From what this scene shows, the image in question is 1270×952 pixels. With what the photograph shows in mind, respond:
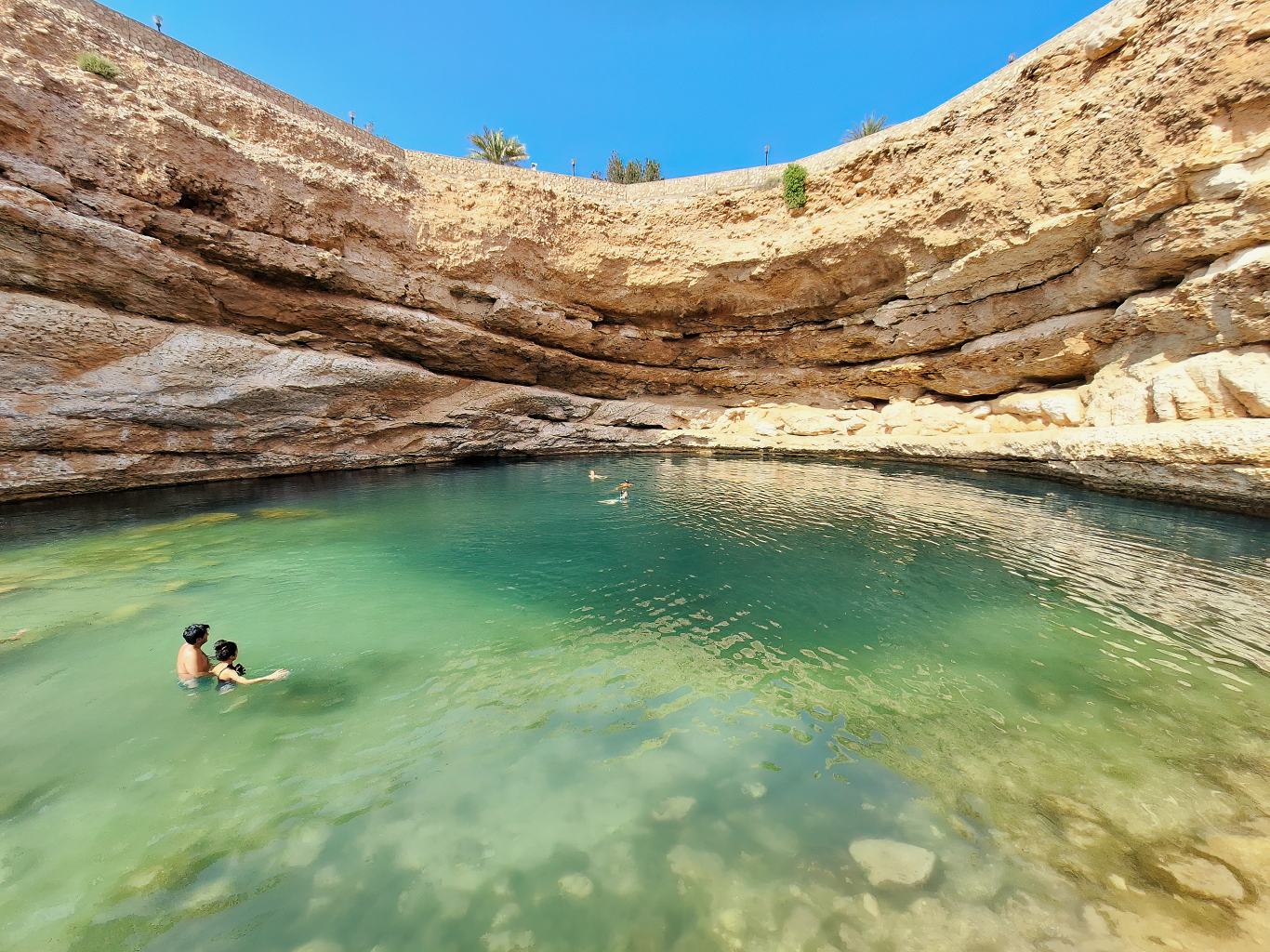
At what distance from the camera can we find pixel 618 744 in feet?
11.5

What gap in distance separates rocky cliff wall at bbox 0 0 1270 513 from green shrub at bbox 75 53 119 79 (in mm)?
213

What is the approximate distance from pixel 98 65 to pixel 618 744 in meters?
20.4

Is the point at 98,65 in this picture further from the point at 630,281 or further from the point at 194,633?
the point at 194,633

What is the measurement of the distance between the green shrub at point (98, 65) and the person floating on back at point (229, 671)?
17534 millimetres

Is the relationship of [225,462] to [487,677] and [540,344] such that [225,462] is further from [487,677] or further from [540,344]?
[487,677]

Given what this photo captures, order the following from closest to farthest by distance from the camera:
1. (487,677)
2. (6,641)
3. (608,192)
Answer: (487,677), (6,641), (608,192)

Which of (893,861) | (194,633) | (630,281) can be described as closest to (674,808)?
(893,861)

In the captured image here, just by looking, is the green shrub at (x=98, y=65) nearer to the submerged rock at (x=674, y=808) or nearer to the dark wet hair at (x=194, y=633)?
the dark wet hair at (x=194, y=633)

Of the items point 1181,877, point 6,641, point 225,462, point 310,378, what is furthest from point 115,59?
point 1181,877

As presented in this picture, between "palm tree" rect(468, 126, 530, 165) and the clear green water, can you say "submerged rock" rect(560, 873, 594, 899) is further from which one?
"palm tree" rect(468, 126, 530, 165)

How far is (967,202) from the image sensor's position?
50.5 feet

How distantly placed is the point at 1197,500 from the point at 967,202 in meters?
10.6

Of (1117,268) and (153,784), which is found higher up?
(1117,268)

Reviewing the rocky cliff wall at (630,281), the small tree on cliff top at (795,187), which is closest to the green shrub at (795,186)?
the small tree on cliff top at (795,187)
